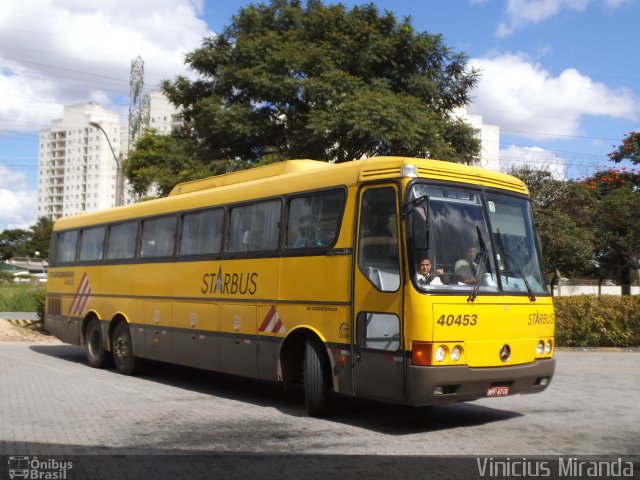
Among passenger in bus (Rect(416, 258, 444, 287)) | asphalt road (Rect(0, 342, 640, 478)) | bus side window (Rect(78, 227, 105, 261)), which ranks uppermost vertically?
bus side window (Rect(78, 227, 105, 261))

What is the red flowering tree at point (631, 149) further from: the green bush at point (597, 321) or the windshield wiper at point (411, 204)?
the windshield wiper at point (411, 204)

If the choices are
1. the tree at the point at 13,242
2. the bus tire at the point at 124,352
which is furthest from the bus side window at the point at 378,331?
the tree at the point at 13,242

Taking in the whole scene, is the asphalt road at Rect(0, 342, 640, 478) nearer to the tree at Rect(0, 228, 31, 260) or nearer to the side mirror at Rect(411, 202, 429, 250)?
the side mirror at Rect(411, 202, 429, 250)

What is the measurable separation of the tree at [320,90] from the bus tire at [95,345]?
32.8 ft


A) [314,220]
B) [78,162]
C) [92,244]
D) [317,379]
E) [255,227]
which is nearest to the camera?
[317,379]

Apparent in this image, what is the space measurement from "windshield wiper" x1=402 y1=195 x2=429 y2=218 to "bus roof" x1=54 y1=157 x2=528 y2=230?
39 cm

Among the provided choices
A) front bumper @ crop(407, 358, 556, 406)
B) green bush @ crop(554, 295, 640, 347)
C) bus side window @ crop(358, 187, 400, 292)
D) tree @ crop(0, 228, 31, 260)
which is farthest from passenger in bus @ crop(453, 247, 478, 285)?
tree @ crop(0, 228, 31, 260)

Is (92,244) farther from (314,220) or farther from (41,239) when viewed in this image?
(41,239)

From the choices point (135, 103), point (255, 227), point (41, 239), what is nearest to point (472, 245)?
point (255, 227)

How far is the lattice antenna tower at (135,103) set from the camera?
59.8 m

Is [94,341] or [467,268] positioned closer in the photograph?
[467,268]

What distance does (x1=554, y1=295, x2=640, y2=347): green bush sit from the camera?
818 inches

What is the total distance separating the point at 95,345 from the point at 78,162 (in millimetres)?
177792

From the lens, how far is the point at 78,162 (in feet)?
601
